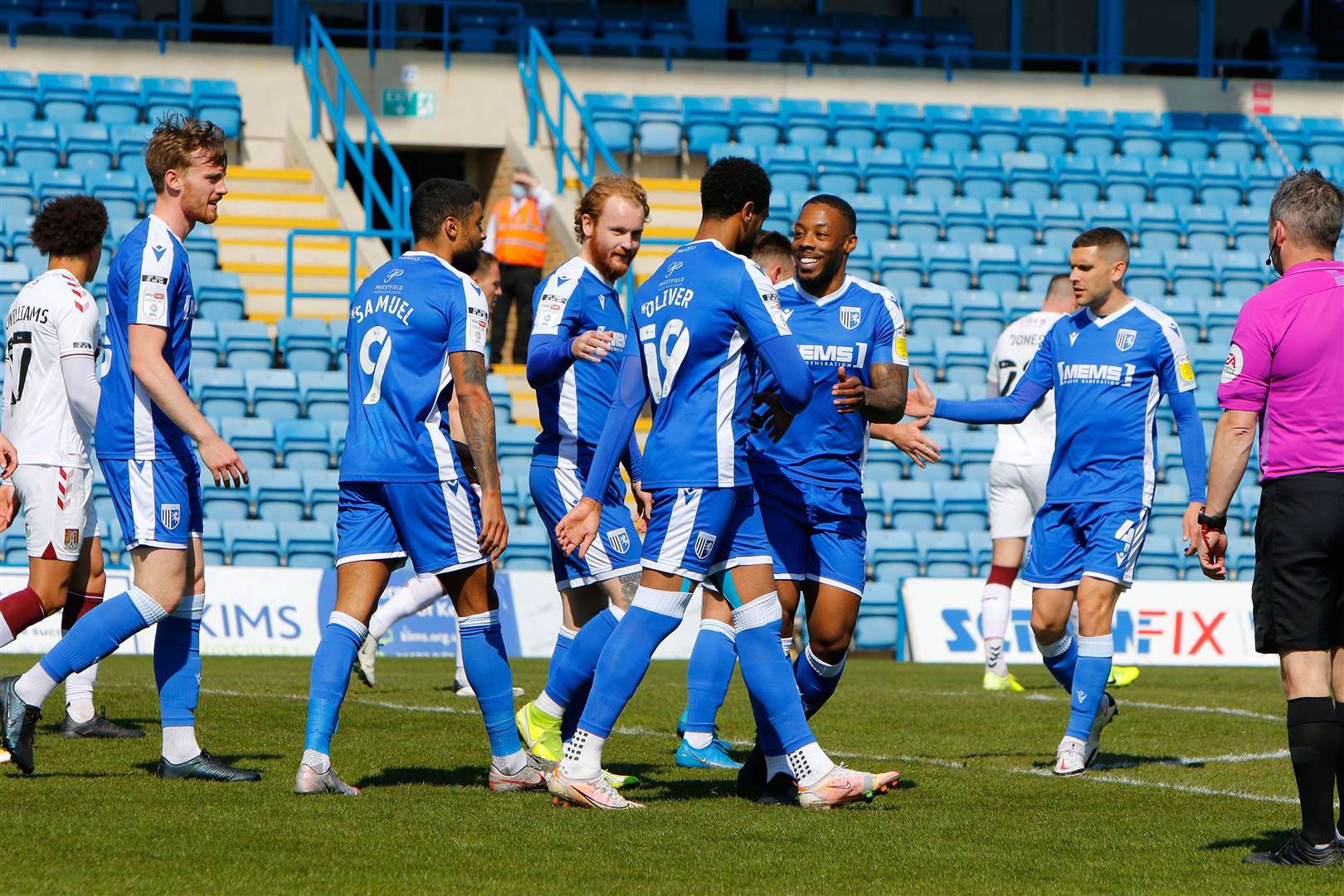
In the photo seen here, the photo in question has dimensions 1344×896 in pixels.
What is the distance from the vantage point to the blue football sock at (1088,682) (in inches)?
Result: 304

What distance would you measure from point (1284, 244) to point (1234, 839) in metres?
1.98

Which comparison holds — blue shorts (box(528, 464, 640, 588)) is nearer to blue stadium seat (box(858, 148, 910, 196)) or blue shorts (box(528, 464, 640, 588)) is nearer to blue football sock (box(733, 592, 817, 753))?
blue football sock (box(733, 592, 817, 753))

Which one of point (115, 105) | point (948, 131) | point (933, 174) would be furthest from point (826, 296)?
point (948, 131)

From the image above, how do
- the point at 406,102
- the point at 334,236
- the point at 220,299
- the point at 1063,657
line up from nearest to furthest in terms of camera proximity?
the point at 1063,657 → the point at 220,299 → the point at 334,236 → the point at 406,102

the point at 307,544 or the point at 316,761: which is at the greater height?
the point at 316,761

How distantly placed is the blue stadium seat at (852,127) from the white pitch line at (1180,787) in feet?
52.8

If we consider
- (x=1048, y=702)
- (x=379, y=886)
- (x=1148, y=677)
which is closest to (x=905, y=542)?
(x=1148, y=677)

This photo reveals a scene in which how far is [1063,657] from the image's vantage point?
8477 millimetres

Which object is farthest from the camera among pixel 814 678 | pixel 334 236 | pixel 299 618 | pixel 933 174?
pixel 933 174

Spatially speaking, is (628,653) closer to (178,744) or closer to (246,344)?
(178,744)

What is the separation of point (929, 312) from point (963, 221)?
2.31m

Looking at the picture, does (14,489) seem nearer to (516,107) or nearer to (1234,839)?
(1234,839)

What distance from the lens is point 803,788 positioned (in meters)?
6.32

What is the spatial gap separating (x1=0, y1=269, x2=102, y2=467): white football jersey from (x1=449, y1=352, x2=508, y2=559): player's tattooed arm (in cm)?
220
